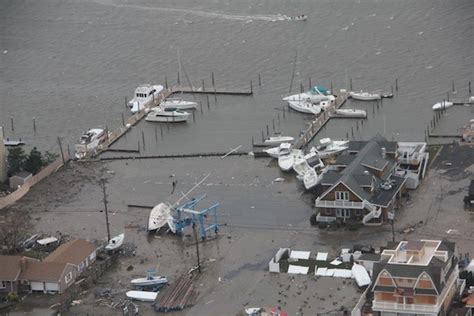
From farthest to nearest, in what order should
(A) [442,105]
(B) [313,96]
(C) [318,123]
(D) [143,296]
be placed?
(B) [313,96], (A) [442,105], (C) [318,123], (D) [143,296]

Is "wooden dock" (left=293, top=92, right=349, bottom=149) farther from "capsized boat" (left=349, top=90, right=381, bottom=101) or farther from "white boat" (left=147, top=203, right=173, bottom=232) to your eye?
"white boat" (left=147, top=203, right=173, bottom=232)

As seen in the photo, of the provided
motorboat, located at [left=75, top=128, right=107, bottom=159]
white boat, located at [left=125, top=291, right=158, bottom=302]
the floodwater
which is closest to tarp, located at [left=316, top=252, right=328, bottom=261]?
white boat, located at [left=125, top=291, right=158, bottom=302]

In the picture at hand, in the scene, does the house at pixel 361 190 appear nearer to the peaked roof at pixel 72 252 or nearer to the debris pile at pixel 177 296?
the debris pile at pixel 177 296

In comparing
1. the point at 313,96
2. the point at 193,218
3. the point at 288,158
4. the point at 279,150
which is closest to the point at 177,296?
the point at 193,218

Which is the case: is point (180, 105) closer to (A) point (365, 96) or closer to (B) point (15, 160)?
(A) point (365, 96)

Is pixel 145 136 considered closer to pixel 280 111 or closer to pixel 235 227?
pixel 280 111
